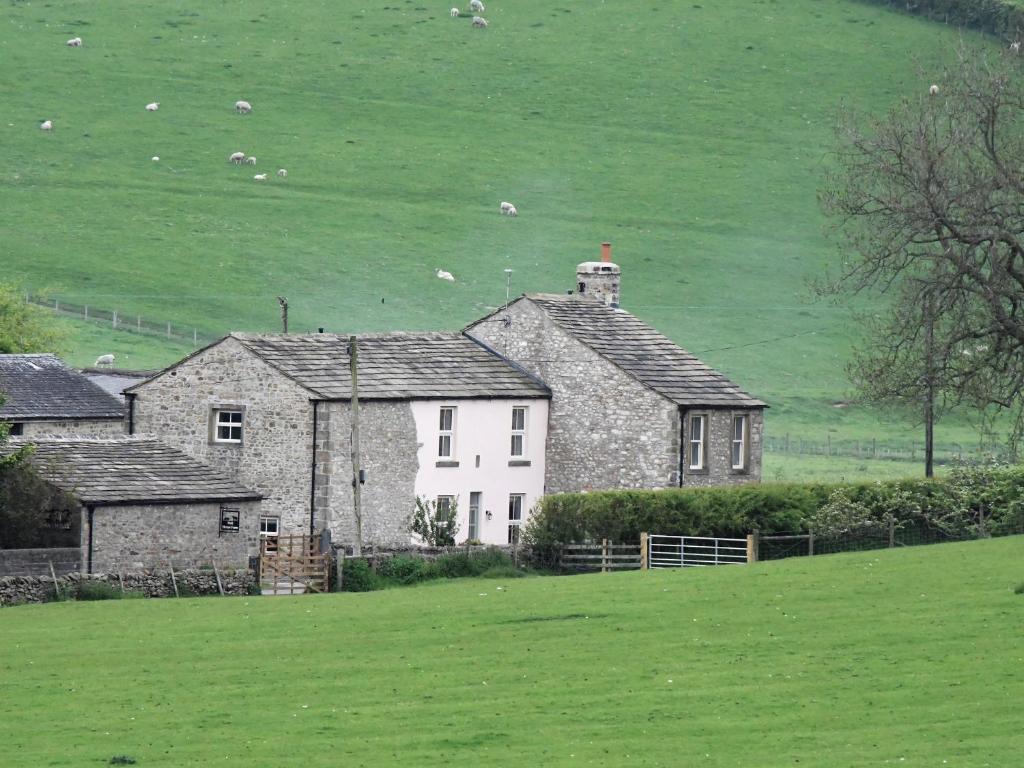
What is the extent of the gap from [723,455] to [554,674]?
28.5 m

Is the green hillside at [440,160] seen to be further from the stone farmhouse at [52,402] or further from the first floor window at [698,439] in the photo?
the first floor window at [698,439]

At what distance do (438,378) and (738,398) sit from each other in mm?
9426

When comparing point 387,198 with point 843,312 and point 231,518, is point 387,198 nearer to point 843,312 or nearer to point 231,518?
point 843,312

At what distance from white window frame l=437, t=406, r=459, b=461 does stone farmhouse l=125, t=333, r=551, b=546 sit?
1.7 inches

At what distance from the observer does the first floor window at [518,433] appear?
62.5 meters

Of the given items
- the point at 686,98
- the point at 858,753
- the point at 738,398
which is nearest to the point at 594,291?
the point at 738,398

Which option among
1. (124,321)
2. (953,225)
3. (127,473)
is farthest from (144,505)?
(124,321)

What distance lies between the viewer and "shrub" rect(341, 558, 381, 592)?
52.1 metres

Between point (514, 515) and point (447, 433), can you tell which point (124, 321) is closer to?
point (514, 515)

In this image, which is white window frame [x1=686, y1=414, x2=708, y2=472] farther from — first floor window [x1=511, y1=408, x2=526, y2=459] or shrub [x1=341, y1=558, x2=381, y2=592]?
shrub [x1=341, y1=558, x2=381, y2=592]

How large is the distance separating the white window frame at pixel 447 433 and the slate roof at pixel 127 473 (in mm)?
7044

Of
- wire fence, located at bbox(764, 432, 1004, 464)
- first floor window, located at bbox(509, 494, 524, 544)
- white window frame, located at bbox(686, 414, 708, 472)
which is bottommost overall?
first floor window, located at bbox(509, 494, 524, 544)

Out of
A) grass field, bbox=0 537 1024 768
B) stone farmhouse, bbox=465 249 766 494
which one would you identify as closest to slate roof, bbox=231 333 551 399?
stone farmhouse, bbox=465 249 766 494

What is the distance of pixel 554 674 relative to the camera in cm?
3441
